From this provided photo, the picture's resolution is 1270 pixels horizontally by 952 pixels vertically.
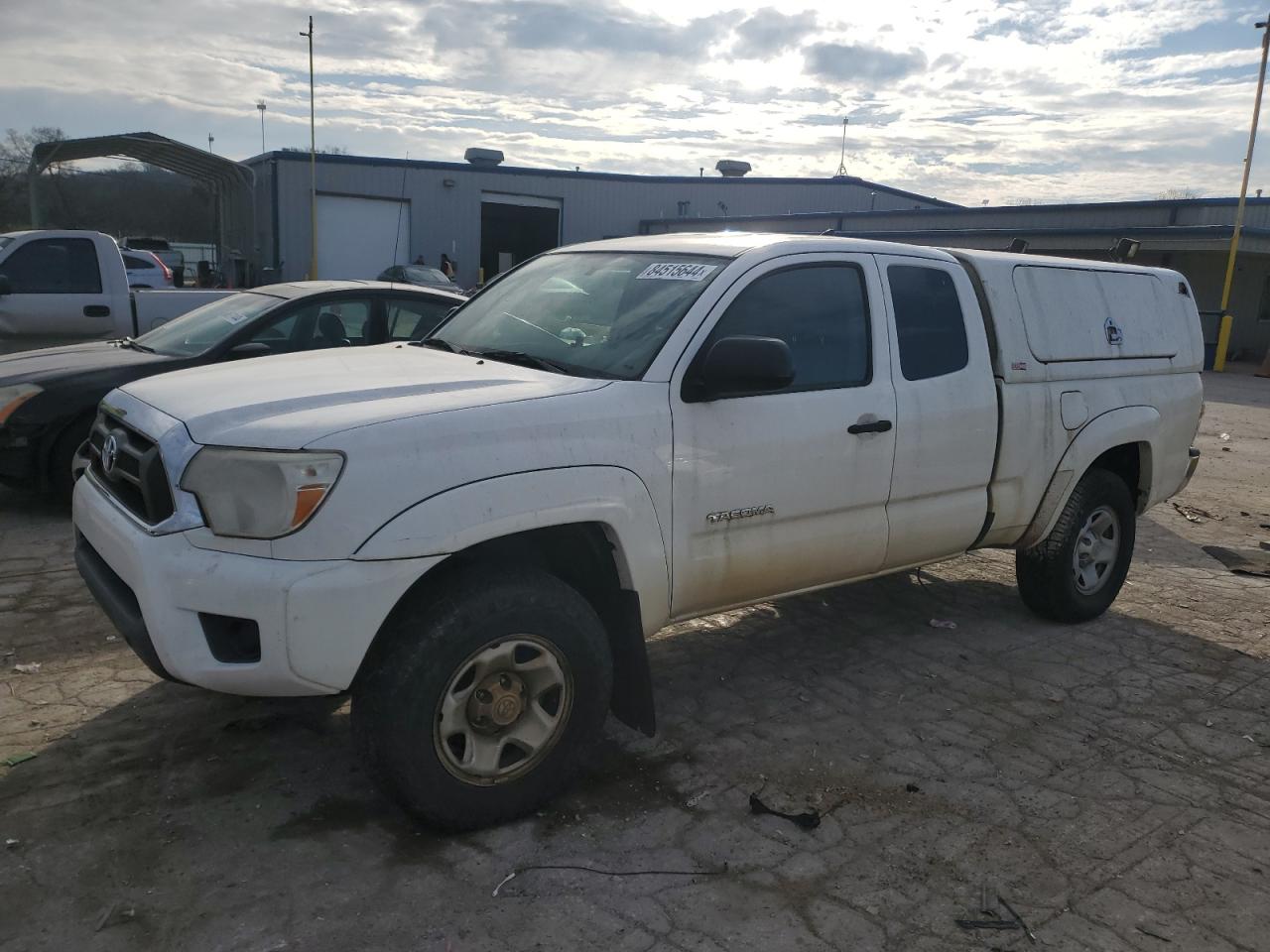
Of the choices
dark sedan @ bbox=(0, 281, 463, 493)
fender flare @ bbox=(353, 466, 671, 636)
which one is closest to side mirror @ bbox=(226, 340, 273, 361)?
dark sedan @ bbox=(0, 281, 463, 493)

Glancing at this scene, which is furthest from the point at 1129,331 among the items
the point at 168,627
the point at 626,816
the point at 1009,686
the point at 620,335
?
the point at 168,627

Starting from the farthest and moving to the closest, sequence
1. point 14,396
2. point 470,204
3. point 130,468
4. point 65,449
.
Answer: point 470,204, point 65,449, point 14,396, point 130,468

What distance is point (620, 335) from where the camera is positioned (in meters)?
3.80

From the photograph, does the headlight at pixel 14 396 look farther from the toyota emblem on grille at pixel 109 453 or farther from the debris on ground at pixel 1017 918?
the debris on ground at pixel 1017 918

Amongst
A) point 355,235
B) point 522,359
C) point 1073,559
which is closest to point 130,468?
point 522,359

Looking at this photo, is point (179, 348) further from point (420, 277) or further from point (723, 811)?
point (420, 277)

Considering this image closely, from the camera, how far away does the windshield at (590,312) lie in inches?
147

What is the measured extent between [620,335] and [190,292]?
6.57 metres

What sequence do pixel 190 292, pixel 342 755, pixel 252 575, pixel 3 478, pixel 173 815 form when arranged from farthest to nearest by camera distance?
pixel 190 292
pixel 3 478
pixel 342 755
pixel 173 815
pixel 252 575

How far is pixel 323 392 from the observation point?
332 centimetres

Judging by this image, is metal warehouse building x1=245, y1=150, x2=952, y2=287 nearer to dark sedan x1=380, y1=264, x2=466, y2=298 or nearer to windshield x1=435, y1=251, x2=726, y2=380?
dark sedan x1=380, y1=264, x2=466, y2=298

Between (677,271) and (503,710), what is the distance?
72.8 inches

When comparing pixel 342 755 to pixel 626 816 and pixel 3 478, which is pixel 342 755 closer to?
Answer: pixel 626 816

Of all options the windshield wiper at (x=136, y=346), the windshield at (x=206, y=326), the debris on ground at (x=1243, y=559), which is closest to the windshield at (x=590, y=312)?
the windshield at (x=206, y=326)
